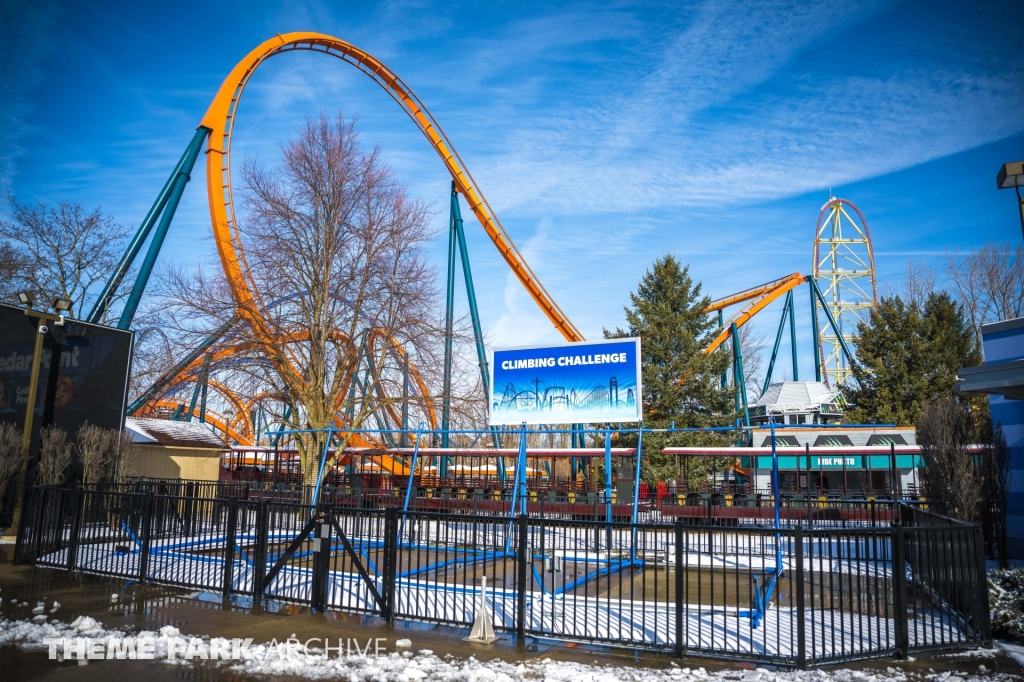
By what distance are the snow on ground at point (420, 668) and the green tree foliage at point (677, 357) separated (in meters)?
26.5

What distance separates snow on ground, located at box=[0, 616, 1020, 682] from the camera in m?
5.84

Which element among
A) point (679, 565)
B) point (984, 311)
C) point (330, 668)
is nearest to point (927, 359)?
point (984, 311)

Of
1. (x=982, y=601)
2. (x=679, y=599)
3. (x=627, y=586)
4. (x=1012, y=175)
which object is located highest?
(x=1012, y=175)

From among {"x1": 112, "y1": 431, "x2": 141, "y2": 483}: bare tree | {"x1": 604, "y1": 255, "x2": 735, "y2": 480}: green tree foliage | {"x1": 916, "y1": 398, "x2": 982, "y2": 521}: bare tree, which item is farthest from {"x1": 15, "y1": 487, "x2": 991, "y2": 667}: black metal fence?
{"x1": 604, "y1": 255, "x2": 735, "y2": 480}: green tree foliage

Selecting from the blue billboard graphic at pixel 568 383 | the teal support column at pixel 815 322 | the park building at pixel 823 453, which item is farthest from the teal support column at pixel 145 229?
the teal support column at pixel 815 322

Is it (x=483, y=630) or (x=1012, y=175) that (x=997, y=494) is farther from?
(x=483, y=630)

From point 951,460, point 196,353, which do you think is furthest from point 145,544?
point 196,353

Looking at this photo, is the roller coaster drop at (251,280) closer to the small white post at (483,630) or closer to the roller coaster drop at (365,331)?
the roller coaster drop at (365,331)

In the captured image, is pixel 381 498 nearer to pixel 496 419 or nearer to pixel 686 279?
pixel 496 419

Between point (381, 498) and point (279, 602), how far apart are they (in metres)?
13.2

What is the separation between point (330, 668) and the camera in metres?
6.01

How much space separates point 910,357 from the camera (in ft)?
115

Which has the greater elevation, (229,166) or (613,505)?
(229,166)

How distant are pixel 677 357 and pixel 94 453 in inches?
993
